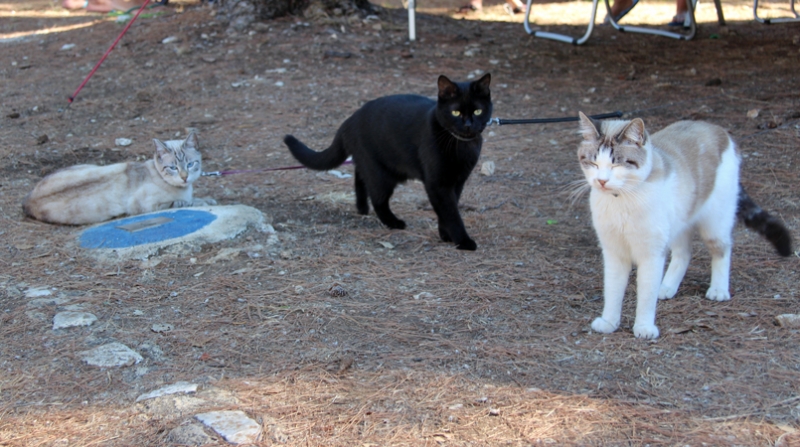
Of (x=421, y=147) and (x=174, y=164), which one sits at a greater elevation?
(x=421, y=147)

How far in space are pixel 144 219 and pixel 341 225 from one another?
125cm

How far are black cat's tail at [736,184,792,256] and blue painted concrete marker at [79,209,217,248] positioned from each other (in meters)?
2.94

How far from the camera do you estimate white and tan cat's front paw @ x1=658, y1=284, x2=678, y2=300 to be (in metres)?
3.34

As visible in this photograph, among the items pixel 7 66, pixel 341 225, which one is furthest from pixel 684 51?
pixel 7 66

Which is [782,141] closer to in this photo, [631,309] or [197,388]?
[631,309]

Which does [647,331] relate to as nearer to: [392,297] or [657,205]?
[657,205]

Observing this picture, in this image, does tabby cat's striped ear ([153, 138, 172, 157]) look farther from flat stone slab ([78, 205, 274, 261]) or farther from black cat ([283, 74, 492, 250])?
black cat ([283, 74, 492, 250])

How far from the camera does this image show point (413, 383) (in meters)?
2.65

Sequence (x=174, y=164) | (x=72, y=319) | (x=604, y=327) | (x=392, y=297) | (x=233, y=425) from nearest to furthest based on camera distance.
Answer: (x=233, y=425) → (x=604, y=327) → (x=72, y=319) → (x=392, y=297) → (x=174, y=164)

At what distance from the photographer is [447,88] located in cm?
400

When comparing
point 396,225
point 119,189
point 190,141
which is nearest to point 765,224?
point 396,225

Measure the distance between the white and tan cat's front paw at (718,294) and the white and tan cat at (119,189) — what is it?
3319 millimetres

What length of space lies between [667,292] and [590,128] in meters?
1.02

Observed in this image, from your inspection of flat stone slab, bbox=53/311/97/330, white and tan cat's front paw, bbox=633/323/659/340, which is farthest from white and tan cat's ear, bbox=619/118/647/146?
flat stone slab, bbox=53/311/97/330
